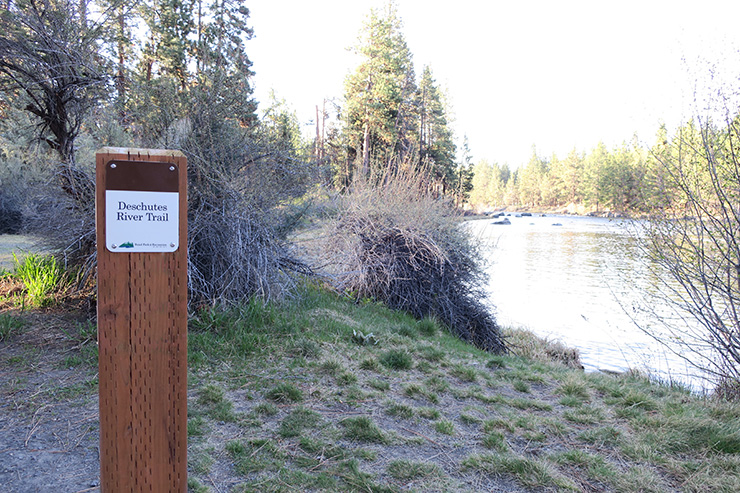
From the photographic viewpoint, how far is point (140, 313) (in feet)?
5.56

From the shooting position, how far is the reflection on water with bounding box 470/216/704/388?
26.8ft

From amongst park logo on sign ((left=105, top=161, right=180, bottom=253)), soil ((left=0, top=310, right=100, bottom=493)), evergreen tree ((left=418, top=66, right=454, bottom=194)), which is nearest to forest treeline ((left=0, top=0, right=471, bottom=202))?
soil ((left=0, top=310, right=100, bottom=493))

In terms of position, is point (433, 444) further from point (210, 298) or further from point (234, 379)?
point (210, 298)

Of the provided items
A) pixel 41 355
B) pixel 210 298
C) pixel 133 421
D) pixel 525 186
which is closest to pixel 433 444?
pixel 133 421

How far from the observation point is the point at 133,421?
1722 mm

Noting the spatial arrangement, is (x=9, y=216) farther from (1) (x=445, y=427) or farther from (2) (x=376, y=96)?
(2) (x=376, y=96)

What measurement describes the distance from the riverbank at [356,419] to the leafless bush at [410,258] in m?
2.78

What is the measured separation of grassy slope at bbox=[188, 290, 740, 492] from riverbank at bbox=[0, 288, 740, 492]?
1 cm

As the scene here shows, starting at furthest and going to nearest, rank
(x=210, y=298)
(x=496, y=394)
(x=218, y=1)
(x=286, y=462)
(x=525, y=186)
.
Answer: (x=525, y=186) → (x=218, y=1) → (x=210, y=298) → (x=496, y=394) → (x=286, y=462)

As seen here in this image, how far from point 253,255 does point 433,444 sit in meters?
3.19

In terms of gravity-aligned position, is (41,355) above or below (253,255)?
below

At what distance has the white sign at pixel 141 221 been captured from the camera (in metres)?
1.65

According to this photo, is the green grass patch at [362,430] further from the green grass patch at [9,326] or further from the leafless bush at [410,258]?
the leafless bush at [410,258]

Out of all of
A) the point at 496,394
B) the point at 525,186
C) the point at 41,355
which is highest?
the point at 525,186
